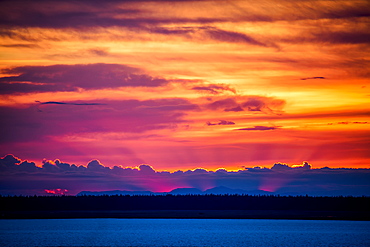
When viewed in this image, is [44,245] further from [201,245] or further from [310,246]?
[310,246]

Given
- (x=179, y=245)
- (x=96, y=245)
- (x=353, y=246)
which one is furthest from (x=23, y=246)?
(x=353, y=246)

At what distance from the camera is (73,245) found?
316ft

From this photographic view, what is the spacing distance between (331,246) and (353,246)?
13.0 feet

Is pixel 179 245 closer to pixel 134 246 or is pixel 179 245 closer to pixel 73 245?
pixel 134 246

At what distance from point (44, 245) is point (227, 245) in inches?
1315

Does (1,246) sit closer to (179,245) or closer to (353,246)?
(179,245)

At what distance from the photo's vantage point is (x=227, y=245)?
98.9m

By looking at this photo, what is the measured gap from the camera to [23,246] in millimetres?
94250

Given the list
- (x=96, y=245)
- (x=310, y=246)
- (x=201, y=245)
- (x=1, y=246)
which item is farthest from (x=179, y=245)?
(x=1, y=246)

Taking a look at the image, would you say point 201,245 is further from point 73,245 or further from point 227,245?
point 73,245

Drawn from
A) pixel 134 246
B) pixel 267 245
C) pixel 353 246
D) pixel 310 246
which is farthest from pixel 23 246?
pixel 353 246

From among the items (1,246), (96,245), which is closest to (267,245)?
(96,245)

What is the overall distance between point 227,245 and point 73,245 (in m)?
28.0

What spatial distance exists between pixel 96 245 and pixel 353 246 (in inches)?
1832
